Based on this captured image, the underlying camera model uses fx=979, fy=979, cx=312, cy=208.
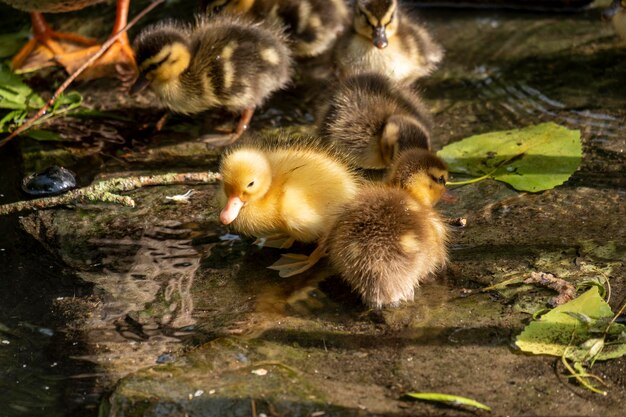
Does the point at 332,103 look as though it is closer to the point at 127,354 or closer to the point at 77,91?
the point at 77,91

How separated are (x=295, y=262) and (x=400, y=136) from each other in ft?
2.21

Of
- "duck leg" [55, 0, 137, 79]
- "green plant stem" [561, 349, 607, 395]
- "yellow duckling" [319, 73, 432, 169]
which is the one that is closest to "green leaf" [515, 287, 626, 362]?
"green plant stem" [561, 349, 607, 395]

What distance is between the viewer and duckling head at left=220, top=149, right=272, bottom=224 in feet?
9.15

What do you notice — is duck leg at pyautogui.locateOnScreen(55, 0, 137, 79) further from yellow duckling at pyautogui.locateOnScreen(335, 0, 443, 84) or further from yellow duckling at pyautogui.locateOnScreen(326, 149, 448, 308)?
yellow duckling at pyautogui.locateOnScreen(326, 149, 448, 308)

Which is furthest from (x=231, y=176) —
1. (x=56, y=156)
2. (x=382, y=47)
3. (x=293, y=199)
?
(x=382, y=47)

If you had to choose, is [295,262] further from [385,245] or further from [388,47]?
[388,47]

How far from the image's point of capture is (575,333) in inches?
97.4

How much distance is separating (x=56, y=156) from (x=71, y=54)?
83 cm

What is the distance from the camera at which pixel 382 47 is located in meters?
3.98

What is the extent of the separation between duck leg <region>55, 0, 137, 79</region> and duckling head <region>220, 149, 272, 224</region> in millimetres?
1497

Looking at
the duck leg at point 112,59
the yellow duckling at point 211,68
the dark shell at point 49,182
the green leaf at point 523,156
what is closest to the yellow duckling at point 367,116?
the green leaf at point 523,156

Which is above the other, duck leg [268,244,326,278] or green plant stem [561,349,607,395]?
duck leg [268,244,326,278]

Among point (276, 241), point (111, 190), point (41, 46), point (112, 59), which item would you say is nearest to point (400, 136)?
point (276, 241)

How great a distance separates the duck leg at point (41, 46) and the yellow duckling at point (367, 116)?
138 cm
